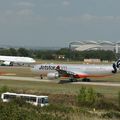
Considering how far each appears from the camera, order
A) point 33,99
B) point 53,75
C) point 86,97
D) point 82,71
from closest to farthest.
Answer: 1. point 33,99
2. point 86,97
3. point 53,75
4. point 82,71

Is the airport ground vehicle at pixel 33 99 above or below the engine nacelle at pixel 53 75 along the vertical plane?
below

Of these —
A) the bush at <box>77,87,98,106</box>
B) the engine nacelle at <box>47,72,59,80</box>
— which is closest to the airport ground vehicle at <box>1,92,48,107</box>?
the bush at <box>77,87,98,106</box>

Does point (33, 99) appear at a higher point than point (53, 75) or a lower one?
lower

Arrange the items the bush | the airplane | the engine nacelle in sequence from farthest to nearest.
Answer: the airplane → the engine nacelle → the bush

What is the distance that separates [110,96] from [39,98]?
629 inches

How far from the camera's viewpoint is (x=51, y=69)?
3329 inches

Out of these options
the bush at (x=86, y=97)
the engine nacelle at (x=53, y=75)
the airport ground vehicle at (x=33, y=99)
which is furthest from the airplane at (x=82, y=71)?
the airport ground vehicle at (x=33, y=99)

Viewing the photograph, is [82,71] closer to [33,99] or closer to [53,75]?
[53,75]

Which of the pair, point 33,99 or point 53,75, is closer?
point 33,99

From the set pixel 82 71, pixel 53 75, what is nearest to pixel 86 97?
pixel 53 75

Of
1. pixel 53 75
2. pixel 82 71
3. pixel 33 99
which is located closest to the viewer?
pixel 33 99

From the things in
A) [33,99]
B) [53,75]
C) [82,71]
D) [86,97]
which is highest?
[82,71]

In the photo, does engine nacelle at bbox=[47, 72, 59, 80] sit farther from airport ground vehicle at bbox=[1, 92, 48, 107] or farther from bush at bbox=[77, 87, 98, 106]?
airport ground vehicle at bbox=[1, 92, 48, 107]

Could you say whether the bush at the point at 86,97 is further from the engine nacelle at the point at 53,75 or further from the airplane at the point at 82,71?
the airplane at the point at 82,71
